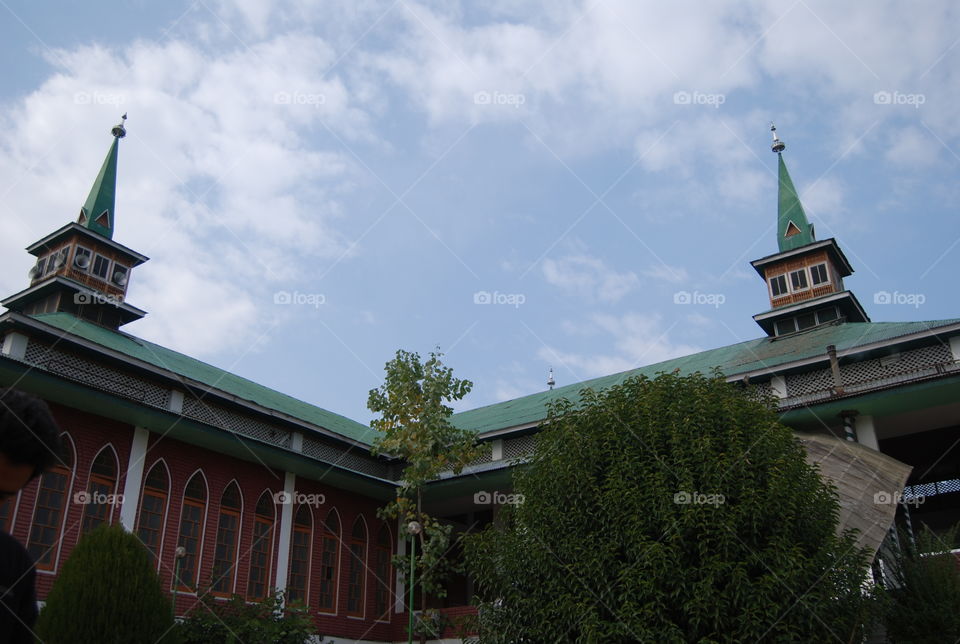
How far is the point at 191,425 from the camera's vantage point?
18.4 m

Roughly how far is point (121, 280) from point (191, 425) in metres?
10.9

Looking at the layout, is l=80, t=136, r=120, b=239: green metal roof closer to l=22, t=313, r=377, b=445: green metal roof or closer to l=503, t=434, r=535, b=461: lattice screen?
l=22, t=313, r=377, b=445: green metal roof

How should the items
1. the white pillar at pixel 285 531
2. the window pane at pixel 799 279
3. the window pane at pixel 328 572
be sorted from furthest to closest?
1. the window pane at pixel 799 279
2. the window pane at pixel 328 572
3. the white pillar at pixel 285 531

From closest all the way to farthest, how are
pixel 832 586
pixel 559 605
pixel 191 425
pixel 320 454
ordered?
pixel 832 586 < pixel 559 605 < pixel 191 425 < pixel 320 454

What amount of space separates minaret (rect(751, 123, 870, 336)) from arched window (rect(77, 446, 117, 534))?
21.1m

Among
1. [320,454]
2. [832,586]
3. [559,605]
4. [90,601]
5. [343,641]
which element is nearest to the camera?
[832,586]

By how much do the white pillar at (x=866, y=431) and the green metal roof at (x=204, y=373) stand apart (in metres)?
14.0

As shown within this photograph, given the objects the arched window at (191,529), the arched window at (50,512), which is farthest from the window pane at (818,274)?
the arched window at (50,512)

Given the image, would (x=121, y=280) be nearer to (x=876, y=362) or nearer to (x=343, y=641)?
(x=343, y=641)

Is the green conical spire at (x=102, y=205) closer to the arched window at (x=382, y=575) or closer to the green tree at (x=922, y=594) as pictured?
the arched window at (x=382, y=575)

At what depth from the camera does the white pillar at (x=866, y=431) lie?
17.4 m

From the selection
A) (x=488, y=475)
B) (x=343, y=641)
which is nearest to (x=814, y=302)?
(x=488, y=475)

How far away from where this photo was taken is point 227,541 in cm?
→ 1984

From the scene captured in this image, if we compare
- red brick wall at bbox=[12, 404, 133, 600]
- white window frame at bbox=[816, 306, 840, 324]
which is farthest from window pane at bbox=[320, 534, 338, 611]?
white window frame at bbox=[816, 306, 840, 324]
